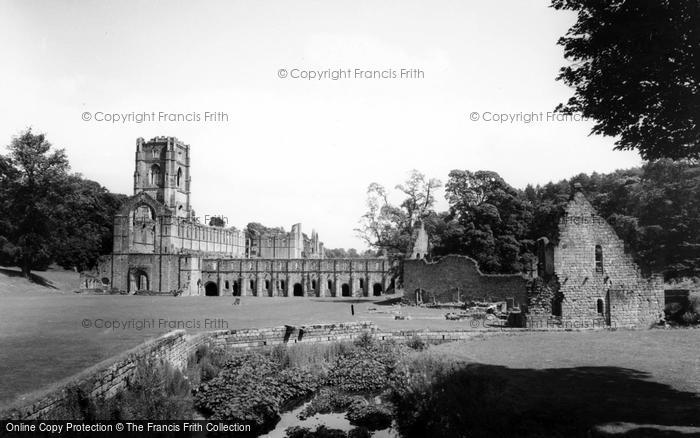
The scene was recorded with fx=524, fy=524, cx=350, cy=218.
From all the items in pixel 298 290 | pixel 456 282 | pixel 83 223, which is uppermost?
pixel 83 223

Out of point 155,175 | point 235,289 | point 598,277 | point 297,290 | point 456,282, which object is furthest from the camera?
point 155,175

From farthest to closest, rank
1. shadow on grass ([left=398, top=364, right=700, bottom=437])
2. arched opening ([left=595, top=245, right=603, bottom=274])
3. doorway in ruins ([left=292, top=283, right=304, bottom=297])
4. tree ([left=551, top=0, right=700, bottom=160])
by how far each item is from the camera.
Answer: doorway in ruins ([left=292, top=283, right=304, bottom=297])
arched opening ([left=595, top=245, right=603, bottom=274])
tree ([left=551, top=0, right=700, bottom=160])
shadow on grass ([left=398, top=364, right=700, bottom=437])

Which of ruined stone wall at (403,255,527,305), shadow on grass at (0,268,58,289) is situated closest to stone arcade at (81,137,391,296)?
shadow on grass at (0,268,58,289)

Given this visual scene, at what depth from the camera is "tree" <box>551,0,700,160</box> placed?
10.8 meters

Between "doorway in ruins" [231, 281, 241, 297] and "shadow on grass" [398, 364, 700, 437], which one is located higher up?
"shadow on grass" [398, 364, 700, 437]

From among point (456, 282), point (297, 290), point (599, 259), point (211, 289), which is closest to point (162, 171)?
point (211, 289)

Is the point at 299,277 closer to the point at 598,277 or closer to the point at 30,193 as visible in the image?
the point at 30,193

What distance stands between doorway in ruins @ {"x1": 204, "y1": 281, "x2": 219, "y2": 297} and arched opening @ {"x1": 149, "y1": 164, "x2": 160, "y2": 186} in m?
27.4

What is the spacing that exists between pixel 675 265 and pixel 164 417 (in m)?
33.0

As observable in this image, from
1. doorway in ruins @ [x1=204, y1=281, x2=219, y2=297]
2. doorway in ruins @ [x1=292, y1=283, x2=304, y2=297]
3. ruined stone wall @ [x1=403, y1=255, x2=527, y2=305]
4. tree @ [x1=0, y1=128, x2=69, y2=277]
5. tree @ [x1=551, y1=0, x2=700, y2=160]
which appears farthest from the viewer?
doorway in ruins @ [x1=292, y1=283, x2=304, y2=297]

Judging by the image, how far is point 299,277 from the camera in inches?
2621

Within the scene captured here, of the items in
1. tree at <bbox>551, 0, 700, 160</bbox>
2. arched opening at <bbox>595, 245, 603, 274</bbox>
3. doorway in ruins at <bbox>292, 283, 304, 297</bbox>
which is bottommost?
doorway in ruins at <bbox>292, 283, 304, 297</bbox>

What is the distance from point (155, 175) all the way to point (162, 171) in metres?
1.61

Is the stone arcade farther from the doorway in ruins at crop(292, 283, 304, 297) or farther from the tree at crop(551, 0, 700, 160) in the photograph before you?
the tree at crop(551, 0, 700, 160)
